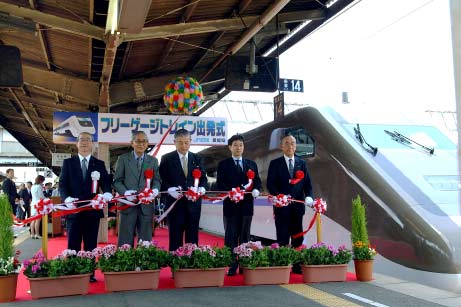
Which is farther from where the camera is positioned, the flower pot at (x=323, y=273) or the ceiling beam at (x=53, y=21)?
the ceiling beam at (x=53, y=21)

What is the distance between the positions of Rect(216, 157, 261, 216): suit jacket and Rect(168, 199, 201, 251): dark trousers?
393 millimetres

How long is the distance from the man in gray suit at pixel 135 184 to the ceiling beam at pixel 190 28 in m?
2.81

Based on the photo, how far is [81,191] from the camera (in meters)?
4.92

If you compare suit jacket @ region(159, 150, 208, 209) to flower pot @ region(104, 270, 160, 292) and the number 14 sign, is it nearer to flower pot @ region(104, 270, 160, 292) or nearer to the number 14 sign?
flower pot @ region(104, 270, 160, 292)

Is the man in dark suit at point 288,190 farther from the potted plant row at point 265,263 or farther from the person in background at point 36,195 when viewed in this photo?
the person in background at point 36,195

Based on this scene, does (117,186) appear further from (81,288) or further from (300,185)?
(300,185)

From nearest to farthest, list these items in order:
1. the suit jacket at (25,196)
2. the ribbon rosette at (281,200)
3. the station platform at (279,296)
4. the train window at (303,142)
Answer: the station platform at (279,296) < the ribbon rosette at (281,200) < the train window at (303,142) < the suit jacket at (25,196)

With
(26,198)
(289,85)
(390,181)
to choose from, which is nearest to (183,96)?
(289,85)

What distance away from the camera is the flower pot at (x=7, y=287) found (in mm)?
4086

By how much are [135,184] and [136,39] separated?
325 centimetres

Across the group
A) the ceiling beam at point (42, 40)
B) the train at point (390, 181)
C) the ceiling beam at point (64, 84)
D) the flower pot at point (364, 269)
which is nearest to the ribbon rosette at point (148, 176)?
the flower pot at point (364, 269)

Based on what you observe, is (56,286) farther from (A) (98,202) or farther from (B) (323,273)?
(B) (323,273)

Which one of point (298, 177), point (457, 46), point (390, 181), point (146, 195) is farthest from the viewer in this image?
point (390, 181)

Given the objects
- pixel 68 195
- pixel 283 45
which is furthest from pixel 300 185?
pixel 283 45
